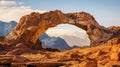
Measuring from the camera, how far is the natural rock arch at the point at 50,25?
4275 centimetres

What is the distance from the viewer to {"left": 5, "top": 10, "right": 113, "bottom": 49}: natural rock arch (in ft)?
Result: 140

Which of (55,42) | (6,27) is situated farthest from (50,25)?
(6,27)

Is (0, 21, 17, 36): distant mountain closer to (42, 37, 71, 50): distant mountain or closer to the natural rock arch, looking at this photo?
(42, 37, 71, 50): distant mountain

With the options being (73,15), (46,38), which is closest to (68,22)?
(73,15)

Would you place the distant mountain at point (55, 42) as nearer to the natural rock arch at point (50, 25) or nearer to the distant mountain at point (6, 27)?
the distant mountain at point (6, 27)

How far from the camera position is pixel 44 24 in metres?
44.3

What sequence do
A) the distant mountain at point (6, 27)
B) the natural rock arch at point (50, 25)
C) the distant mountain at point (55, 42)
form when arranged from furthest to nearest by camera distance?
1. the distant mountain at point (6, 27)
2. the distant mountain at point (55, 42)
3. the natural rock arch at point (50, 25)

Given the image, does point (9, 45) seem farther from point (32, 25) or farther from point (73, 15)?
point (73, 15)

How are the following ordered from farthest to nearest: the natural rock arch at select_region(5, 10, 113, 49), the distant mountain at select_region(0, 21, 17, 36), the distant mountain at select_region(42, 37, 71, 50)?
the distant mountain at select_region(0, 21, 17, 36), the distant mountain at select_region(42, 37, 71, 50), the natural rock arch at select_region(5, 10, 113, 49)

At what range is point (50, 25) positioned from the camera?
45625mm

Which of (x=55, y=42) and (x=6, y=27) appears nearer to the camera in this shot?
(x=55, y=42)

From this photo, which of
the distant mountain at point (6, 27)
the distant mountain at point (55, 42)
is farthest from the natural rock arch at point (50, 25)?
the distant mountain at point (6, 27)

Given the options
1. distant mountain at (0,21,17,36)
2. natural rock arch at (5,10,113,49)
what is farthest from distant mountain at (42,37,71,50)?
natural rock arch at (5,10,113,49)

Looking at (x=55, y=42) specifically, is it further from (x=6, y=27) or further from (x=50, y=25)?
(x=50, y=25)
